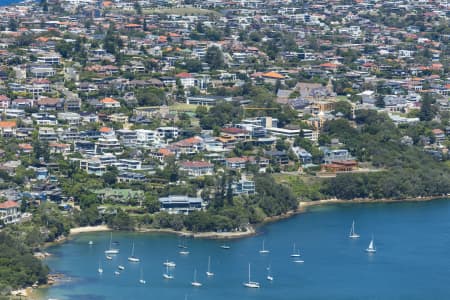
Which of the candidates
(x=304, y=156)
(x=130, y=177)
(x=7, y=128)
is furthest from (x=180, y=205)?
(x=7, y=128)

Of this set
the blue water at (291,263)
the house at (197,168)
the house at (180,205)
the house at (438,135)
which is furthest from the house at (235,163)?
the house at (438,135)

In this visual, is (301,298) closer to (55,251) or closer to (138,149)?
(55,251)

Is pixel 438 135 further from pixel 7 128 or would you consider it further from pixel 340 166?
pixel 7 128

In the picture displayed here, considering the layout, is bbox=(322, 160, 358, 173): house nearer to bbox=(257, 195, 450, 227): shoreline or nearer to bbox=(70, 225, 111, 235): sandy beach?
bbox=(257, 195, 450, 227): shoreline

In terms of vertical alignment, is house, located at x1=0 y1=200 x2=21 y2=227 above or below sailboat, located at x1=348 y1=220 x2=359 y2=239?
above

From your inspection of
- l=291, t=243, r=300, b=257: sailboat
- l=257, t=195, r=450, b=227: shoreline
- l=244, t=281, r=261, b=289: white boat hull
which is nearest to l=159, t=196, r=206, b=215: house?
l=257, t=195, r=450, b=227: shoreline

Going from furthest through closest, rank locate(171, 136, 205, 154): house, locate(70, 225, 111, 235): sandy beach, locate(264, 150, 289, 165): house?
1. locate(264, 150, 289, 165): house
2. locate(171, 136, 205, 154): house
3. locate(70, 225, 111, 235): sandy beach

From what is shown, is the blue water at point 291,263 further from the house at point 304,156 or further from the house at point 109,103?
the house at point 109,103
